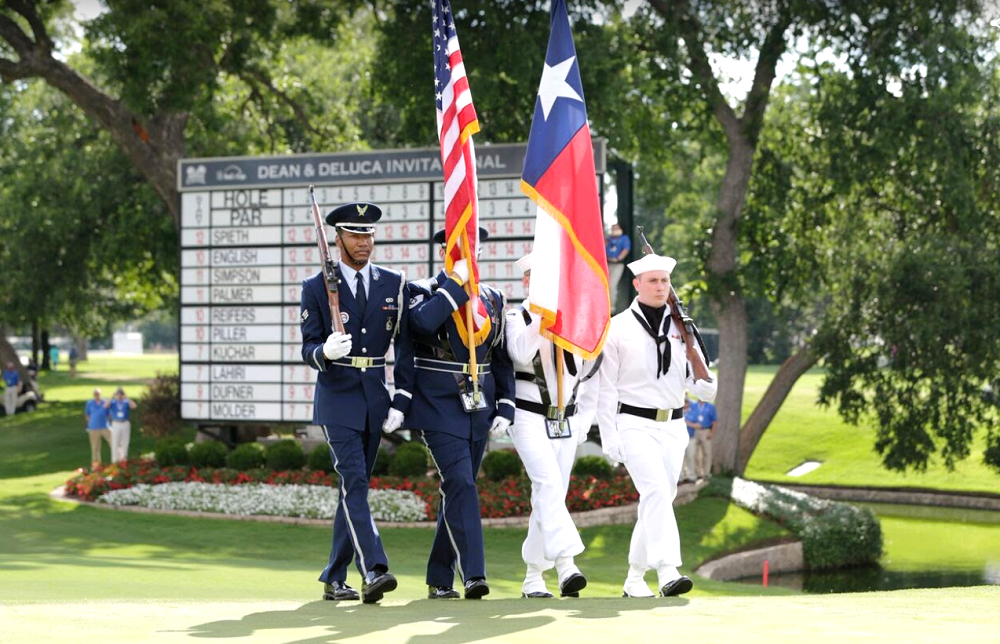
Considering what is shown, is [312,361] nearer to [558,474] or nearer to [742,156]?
[558,474]

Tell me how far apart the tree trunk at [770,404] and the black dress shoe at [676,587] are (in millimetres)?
17568

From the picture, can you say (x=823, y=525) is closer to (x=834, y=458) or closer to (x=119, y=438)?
(x=119, y=438)

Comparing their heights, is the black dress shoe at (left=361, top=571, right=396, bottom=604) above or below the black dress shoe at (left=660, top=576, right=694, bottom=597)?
above

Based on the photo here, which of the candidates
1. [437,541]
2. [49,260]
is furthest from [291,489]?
[49,260]

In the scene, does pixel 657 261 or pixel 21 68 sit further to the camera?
pixel 21 68

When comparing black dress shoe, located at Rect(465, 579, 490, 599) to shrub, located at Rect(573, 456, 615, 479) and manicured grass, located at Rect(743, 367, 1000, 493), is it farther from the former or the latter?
manicured grass, located at Rect(743, 367, 1000, 493)

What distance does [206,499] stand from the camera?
2062 centimetres

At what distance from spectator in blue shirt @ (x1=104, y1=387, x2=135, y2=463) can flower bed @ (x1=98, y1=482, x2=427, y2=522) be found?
5205 millimetres

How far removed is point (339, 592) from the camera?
8.77 m

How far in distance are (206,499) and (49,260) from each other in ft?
67.7

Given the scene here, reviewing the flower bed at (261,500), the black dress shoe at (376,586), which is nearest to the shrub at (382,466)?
the flower bed at (261,500)

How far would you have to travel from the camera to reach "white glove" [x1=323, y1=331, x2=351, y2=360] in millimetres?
8383

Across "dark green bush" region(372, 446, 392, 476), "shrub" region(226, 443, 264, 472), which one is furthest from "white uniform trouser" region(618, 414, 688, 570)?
"shrub" region(226, 443, 264, 472)

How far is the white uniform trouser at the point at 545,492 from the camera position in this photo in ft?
30.5
